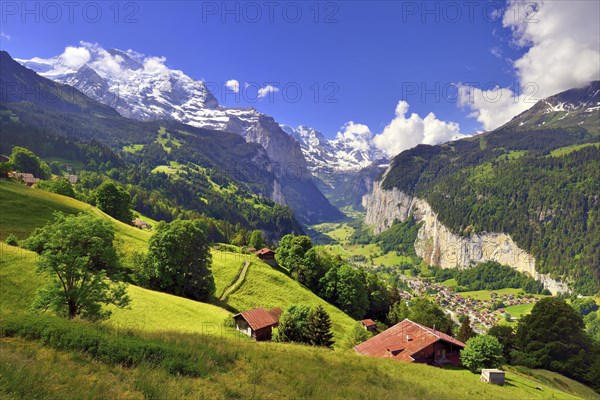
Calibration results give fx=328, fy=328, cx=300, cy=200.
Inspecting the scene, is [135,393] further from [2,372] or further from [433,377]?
[433,377]

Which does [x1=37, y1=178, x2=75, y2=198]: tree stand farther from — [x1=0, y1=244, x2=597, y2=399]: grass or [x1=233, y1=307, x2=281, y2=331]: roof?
[x1=233, y1=307, x2=281, y2=331]: roof

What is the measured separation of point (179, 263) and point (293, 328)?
25159 mm

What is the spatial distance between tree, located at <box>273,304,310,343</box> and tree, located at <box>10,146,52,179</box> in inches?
5059

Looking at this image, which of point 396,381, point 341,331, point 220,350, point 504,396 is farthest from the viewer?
point 341,331

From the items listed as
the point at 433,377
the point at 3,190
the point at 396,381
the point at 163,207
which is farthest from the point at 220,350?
the point at 163,207

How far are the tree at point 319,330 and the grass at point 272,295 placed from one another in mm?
13860

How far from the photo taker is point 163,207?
579 feet

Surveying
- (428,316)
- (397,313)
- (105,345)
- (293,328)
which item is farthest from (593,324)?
(105,345)

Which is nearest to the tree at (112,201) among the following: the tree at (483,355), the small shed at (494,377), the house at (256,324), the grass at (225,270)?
the grass at (225,270)

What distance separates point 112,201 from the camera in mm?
92938

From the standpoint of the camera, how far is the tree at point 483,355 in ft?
139

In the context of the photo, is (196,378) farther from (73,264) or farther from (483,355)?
(483,355)

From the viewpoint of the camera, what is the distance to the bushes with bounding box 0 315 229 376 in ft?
53.2

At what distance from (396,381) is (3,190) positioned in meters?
77.3
